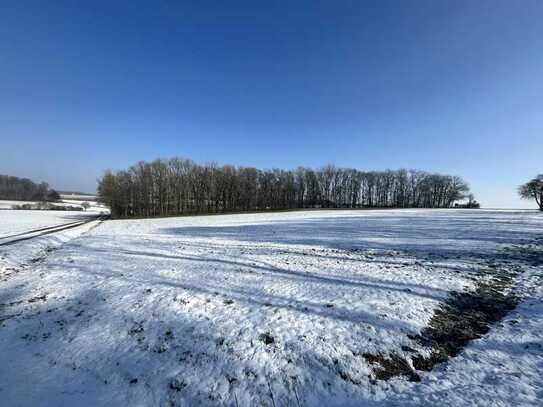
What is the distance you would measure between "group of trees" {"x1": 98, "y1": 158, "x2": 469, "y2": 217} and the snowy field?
5803 cm

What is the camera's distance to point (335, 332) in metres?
5.49

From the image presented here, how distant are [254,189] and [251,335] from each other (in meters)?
71.3

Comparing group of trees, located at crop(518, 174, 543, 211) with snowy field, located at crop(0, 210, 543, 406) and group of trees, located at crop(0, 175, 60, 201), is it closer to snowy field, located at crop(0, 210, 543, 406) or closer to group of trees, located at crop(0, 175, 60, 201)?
snowy field, located at crop(0, 210, 543, 406)

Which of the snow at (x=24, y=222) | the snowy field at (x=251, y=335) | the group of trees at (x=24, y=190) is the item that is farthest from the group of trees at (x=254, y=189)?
the group of trees at (x=24, y=190)

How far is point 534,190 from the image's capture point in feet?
205

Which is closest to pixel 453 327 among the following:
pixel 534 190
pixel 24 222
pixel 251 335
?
pixel 251 335

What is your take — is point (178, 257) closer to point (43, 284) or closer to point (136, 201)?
point (43, 284)

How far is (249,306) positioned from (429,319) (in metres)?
4.84

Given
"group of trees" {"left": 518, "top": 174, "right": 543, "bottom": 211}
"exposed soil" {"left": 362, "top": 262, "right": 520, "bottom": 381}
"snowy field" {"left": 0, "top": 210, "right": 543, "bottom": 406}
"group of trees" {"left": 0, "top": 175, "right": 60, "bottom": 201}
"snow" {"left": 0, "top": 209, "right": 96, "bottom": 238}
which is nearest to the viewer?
"snowy field" {"left": 0, "top": 210, "right": 543, "bottom": 406}

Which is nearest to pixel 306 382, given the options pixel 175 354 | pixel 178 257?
pixel 175 354

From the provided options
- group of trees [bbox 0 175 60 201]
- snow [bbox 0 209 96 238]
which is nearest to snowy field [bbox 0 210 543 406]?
snow [bbox 0 209 96 238]

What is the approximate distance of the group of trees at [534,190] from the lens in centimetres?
6122

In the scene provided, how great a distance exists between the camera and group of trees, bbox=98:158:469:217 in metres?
63.5

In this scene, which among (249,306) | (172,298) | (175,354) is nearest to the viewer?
(175,354)
